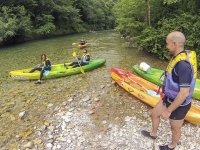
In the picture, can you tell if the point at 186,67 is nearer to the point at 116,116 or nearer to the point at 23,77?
the point at 116,116

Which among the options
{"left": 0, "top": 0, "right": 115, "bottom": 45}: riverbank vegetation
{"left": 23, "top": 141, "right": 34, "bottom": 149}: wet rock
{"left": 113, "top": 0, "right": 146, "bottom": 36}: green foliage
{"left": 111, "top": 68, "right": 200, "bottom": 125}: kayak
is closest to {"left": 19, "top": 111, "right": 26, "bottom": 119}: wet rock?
{"left": 23, "top": 141, "right": 34, "bottom": 149}: wet rock

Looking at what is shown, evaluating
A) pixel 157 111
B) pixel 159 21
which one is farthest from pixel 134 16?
pixel 157 111

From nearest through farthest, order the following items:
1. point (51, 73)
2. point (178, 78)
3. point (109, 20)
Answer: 1. point (178, 78)
2. point (51, 73)
3. point (109, 20)

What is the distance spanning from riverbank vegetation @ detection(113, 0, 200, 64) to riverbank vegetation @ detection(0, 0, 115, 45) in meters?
12.8

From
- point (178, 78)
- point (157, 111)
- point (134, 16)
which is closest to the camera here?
point (178, 78)

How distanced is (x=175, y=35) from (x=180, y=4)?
1075 centimetres

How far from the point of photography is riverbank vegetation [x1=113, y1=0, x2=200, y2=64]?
39.8 feet

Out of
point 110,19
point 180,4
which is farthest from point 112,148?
point 110,19

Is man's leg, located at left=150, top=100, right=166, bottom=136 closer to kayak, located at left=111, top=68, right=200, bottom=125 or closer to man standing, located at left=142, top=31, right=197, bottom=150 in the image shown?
man standing, located at left=142, top=31, right=197, bottom=150

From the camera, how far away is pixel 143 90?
827cm

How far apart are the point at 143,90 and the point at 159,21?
22.6ft

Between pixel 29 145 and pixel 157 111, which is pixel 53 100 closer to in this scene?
pixel 29 145

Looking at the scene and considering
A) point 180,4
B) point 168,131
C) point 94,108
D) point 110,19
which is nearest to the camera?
point 168,131

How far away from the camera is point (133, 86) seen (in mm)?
8539
